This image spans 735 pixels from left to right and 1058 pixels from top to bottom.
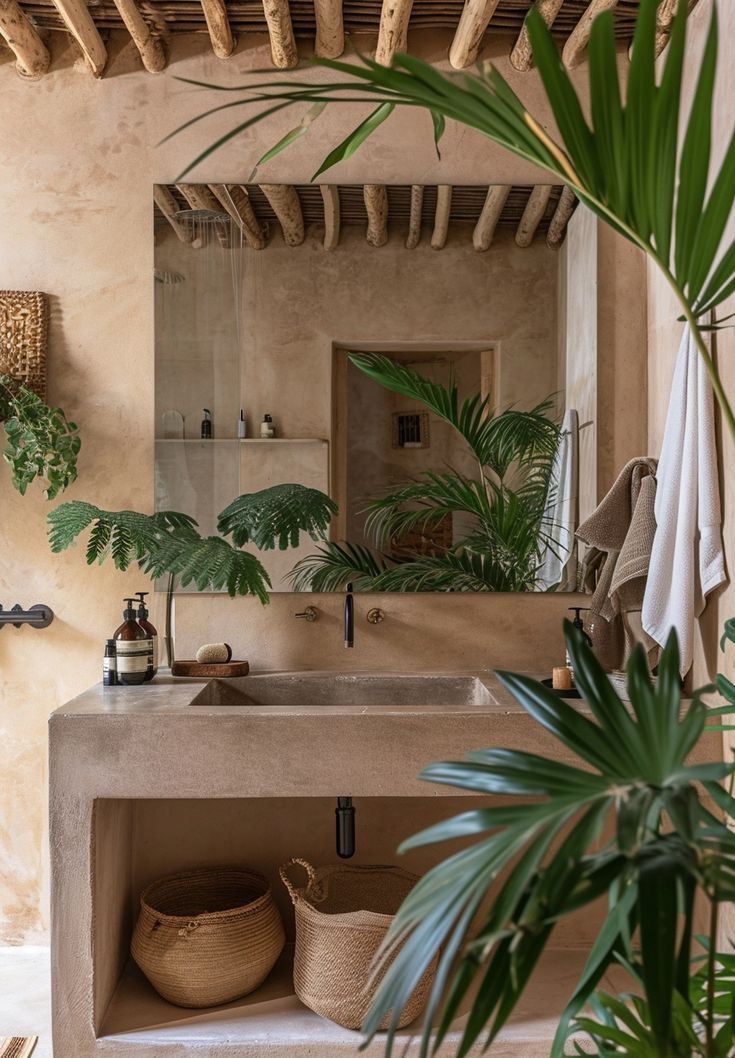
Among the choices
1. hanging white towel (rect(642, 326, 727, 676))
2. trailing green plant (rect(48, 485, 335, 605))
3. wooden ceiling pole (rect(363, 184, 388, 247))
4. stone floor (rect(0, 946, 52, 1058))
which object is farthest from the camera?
wooden ceiling pole (rect(363, 184, 388, 247))

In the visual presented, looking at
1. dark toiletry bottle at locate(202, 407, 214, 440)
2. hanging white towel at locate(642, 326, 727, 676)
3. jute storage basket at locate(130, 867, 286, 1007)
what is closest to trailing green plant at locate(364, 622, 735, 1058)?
hanging white towel at locate(642, 326, 727, 676)

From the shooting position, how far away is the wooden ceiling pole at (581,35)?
252 centimetres

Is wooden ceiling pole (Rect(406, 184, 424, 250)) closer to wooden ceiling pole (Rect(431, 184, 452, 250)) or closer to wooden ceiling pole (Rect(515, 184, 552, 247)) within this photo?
wooden ceiling pole (Rect(431, 184, 452, 250))

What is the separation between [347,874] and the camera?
2588mm

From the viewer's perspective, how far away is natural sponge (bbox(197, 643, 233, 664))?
266cm

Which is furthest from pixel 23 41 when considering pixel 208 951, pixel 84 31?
pixel 208 951

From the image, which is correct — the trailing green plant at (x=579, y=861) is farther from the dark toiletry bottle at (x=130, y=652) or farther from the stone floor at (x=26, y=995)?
the stone floor at (x=26, y=995)

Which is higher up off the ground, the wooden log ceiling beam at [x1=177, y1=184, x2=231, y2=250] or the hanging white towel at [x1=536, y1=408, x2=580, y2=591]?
the wooden log ceiling beam at [x1=177, y1=184, x2=231, y2=250]

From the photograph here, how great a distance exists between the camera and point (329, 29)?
104 inches

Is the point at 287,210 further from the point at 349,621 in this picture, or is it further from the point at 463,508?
the point at 349,621

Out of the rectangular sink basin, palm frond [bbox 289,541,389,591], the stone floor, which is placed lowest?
the stone floor

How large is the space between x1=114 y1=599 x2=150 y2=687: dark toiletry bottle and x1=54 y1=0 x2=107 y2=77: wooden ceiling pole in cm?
150

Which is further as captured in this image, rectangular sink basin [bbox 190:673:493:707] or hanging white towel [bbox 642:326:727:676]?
rectangular sink basin [bbox 190:673:493:707]

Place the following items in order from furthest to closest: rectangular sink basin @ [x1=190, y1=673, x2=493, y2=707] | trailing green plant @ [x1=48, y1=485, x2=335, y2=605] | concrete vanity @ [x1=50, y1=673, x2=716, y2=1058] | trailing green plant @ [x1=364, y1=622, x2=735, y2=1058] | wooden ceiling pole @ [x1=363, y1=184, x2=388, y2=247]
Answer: wooden ceiling pole @ [x1=363, y1=184, x2=388, y2=247]
rectangular sink basin @ [x1=190, y1=673, x2=493, y2=707]
trailing green plant @ [x1=48, y1=485, x2=335, y2=605]
concrete vanity @ [x1=50, y1=673, x2=716, y2=1058]
trailing green plant @ [x1=364, y1=622, x2=735, y2=1058]
